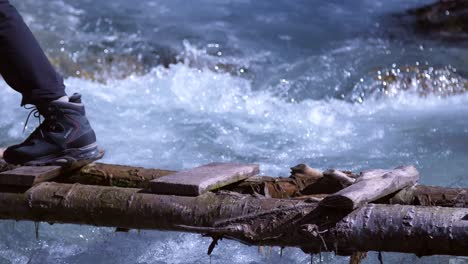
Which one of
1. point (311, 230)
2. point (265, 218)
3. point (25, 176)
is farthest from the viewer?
point (25, 176)

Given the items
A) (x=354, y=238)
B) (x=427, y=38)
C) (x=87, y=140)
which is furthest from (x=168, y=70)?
(x=354, y=238)

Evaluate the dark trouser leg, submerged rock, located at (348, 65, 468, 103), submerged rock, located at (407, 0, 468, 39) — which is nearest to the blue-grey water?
submerged rock, located at (348, 65, 468, 103)

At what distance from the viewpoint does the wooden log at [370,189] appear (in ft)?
8.87

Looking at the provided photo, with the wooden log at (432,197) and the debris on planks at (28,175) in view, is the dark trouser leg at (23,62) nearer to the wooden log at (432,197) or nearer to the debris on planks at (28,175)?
the debris on planks at (28,175)

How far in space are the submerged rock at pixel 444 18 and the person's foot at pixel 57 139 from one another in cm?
538

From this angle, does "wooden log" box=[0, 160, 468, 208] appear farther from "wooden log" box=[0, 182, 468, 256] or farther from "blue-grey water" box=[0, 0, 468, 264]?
"blue-grey water" box=[0, 0, 468, 264]

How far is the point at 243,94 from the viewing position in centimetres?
679

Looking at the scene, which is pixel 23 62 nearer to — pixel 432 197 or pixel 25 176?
pixel 25 176

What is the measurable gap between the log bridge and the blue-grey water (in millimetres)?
586

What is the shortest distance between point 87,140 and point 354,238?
1.18m

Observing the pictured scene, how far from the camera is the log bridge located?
268 centimetres

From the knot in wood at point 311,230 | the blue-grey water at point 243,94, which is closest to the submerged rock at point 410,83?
the blue-grey water at point 243,94

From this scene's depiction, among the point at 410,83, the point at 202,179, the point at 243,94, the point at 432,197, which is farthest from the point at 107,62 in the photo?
the point at 432,197

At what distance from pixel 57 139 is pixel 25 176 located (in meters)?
0.22
